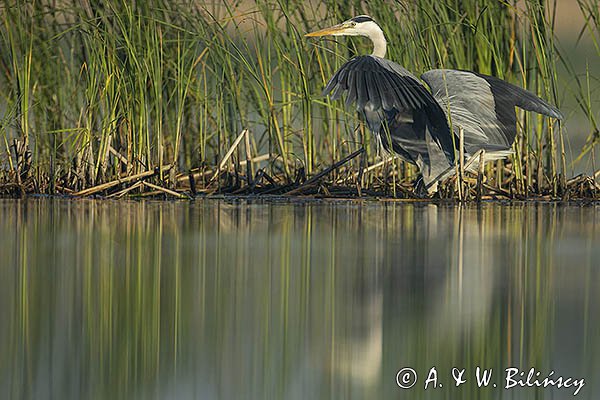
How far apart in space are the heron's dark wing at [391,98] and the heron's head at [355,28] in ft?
2.32

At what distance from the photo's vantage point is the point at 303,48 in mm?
8820

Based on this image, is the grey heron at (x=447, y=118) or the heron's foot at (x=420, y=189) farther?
the heron's foot at (x=420, y=189)

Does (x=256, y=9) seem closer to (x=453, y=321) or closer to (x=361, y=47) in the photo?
(x=361, y=47)

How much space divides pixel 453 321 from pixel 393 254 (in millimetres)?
1652

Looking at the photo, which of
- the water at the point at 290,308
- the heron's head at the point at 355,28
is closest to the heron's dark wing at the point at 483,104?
the heron's head at the point at 355,28

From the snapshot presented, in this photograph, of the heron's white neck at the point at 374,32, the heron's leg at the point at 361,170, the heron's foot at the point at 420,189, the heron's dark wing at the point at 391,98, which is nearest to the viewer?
the heron's dark wing at the point at 391,98

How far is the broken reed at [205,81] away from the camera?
27.7 feet

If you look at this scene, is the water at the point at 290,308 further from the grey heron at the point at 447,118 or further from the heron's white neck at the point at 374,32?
the heron's white neck at the point at 374,32

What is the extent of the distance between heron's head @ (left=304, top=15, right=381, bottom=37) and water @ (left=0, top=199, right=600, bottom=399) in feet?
7.80

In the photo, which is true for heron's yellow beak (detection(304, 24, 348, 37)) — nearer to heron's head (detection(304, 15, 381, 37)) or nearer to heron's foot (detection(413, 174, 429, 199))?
heron's head (detection(304, 15, 381, 37))

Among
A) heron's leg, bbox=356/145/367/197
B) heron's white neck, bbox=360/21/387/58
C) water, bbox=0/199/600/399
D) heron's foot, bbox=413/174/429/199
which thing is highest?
heron's white neck, bbox=360/21/387/58

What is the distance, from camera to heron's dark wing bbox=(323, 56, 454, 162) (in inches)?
284

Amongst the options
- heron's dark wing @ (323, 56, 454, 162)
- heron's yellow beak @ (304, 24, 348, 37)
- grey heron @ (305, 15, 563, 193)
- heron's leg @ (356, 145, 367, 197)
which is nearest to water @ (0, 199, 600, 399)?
heron's dark wing @ (323, 56, 454, 162)

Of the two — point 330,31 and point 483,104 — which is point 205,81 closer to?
point 330,31
